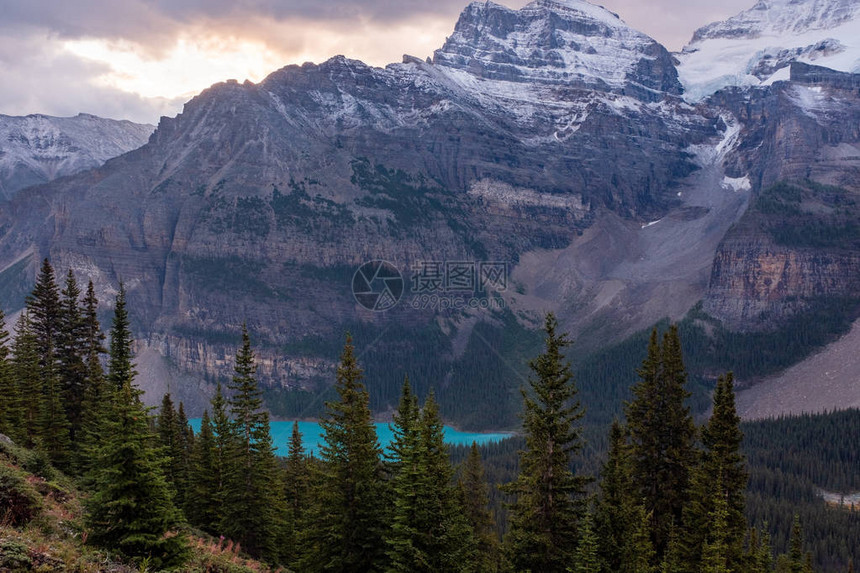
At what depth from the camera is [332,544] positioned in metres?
40.5

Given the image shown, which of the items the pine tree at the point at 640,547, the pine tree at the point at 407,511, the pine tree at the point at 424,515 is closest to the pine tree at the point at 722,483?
the pine tree at the point at 640,547

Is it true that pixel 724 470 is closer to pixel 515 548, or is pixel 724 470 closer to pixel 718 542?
pixel 718 542

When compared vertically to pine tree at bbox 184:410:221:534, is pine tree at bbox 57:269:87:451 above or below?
above

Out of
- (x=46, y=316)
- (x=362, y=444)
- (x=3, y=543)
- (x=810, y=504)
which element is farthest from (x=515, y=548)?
(x=810, y=504)

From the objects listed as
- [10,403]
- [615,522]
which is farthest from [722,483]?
[10,403]

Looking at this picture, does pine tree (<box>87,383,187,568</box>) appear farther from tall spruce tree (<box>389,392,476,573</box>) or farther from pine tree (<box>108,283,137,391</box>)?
pine tree (<box>108,283,137,391</box>)

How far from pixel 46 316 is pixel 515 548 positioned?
49.2m

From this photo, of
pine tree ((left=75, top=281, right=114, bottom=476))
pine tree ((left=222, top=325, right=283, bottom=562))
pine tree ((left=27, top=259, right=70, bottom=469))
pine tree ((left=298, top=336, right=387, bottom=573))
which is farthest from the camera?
pine tree ((left=27, top=259, right=70, bottom=469))

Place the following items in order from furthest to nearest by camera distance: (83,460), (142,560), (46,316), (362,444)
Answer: (46,316)
(83,460)
(362,444)
(142,560)

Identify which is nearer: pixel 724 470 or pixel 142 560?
pixel 142 560

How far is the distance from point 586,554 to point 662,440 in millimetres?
17249

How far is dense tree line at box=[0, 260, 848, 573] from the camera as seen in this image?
29.4 meters

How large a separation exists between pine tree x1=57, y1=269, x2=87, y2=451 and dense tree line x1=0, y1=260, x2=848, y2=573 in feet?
10.5

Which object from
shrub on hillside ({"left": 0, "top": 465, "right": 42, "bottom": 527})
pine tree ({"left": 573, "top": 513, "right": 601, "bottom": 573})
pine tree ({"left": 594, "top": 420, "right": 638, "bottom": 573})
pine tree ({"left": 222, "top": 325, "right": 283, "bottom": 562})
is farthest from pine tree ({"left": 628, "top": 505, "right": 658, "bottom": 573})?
shrub on hillside ({"left": 0, "top": 465, "right": 42, "bottom": 527})
